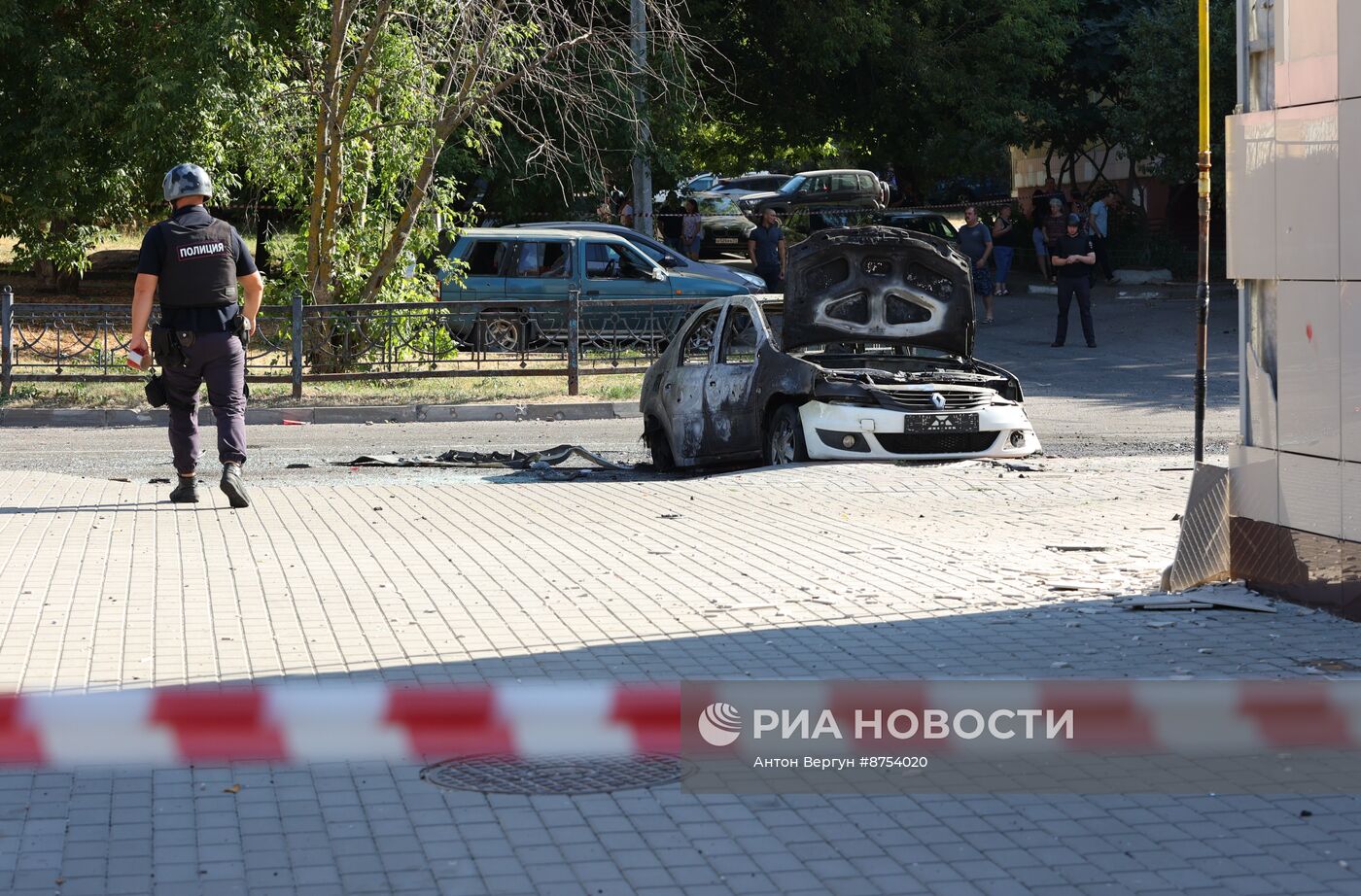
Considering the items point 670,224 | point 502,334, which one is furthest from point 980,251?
point 670,224

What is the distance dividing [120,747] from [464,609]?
3.75 meters

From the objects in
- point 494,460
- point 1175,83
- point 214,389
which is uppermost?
point 1175,83

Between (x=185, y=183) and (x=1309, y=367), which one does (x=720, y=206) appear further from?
(x=1309, y=367)

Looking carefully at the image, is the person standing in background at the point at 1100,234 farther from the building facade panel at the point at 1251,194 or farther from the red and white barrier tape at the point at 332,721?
the red and white barrier tape at the point at 332,721

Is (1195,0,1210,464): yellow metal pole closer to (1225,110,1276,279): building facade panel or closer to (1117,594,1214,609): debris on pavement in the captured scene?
(1225,110,1276,279): building facade panel

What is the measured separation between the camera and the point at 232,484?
10.6 metres

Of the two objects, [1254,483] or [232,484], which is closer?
[1254,483]

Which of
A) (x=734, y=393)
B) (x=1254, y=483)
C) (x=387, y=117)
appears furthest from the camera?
(x=387, y=117)

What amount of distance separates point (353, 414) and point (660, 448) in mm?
6122

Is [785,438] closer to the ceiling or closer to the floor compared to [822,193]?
closer to the floor

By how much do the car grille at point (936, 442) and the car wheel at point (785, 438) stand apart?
0.59 metres

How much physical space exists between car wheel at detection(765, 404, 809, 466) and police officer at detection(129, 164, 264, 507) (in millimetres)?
4310

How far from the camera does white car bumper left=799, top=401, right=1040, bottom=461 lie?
12688 mm

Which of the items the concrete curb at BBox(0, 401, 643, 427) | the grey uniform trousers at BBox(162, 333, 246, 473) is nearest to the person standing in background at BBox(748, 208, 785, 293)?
the concrete curb at BBox(0, 401, 643, 427)
